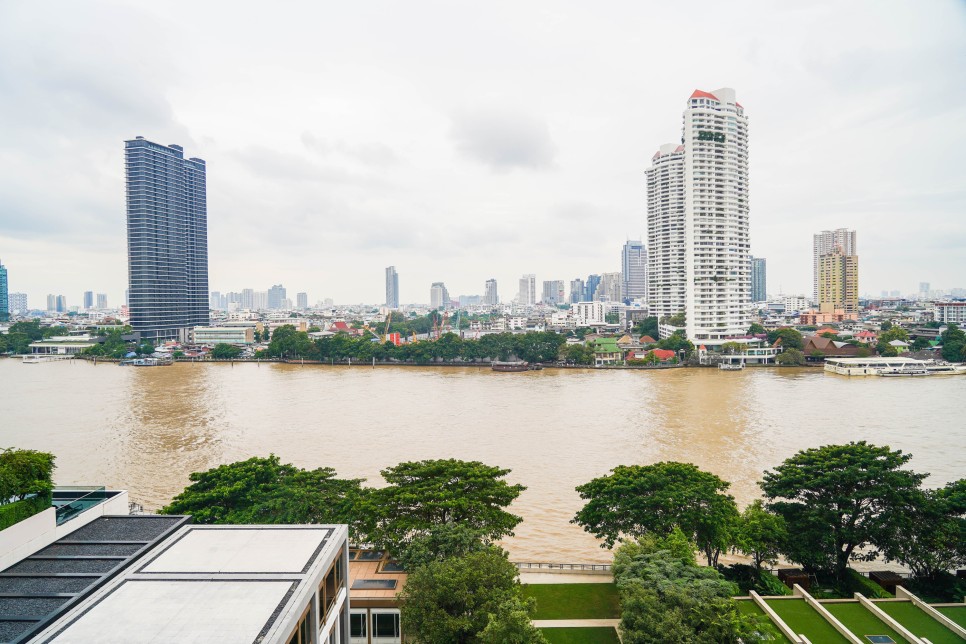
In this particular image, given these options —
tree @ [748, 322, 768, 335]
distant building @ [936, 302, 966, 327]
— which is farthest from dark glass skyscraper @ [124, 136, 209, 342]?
distant building @ [936, 302, 966, 327]

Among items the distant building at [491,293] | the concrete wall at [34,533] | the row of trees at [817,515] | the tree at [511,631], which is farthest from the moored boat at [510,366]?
the distant building at [491,293]

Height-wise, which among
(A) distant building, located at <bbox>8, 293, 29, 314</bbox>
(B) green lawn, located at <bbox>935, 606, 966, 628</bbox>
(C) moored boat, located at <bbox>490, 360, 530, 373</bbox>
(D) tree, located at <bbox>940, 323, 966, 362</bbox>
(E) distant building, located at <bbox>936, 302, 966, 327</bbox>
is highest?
(A) distant building, located at <bbox>8, 293, 29, 314</bbox>

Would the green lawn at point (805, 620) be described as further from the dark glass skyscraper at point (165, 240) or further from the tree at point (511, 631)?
the dark glass skyscraper at point (165, 240)

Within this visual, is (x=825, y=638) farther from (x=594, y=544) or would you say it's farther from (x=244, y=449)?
A: (x=244, y=449)

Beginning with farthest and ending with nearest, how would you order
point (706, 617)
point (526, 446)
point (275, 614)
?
1. point (526, 446)
2. point (706, 617)
3. point (275, 614)

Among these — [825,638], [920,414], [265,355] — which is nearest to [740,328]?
[920,414]

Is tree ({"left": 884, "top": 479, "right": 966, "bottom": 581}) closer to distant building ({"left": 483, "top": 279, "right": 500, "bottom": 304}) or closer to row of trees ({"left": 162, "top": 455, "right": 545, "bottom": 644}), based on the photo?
row of trees ({"left": 162, "top": 455, "right": 545, "bottom": 644})
